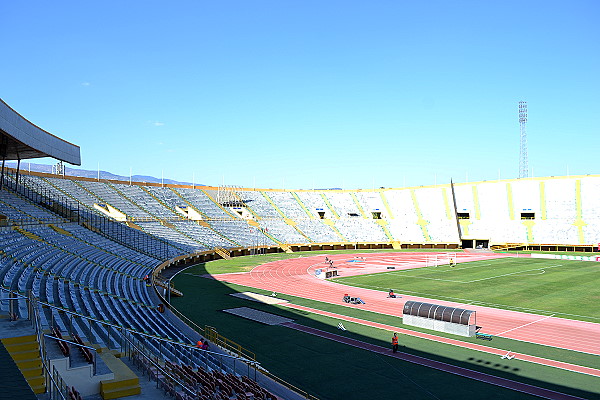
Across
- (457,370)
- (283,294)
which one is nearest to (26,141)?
(283,294)

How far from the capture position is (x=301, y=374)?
1936 centimetres

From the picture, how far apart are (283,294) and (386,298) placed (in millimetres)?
8024

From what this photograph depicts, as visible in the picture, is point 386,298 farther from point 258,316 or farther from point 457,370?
point 457,370

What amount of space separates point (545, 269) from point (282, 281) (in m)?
28.3

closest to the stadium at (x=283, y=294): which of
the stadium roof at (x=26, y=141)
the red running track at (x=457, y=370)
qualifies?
the red running track at (x=457, y=370)

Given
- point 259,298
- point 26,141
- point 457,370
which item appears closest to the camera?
point 457,370

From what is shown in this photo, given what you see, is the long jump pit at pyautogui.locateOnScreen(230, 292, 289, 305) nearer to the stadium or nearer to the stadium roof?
the stadium

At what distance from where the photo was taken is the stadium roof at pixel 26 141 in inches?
1087

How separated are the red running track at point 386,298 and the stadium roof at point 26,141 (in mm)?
17443

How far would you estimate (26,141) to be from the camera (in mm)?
31078

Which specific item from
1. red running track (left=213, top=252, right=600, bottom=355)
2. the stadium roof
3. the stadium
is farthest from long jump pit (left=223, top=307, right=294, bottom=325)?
the stadium roof

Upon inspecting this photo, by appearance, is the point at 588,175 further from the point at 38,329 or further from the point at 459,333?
the point at 38,329

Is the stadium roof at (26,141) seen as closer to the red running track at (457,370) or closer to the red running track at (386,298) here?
the red running track at (386,298)

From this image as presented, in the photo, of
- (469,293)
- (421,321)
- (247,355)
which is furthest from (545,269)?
(247,355)
